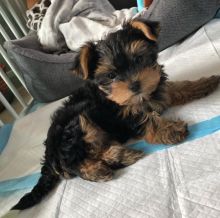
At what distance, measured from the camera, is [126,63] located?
1382mm

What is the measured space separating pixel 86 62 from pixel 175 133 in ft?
1.77

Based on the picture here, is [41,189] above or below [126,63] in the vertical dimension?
below

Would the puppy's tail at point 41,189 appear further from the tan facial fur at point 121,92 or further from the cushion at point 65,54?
the cushion at point 65,54

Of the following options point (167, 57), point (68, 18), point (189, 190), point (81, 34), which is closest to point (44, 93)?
point (81, 34)

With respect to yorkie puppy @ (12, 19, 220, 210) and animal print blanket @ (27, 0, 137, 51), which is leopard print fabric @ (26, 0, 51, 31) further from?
yorkie puppy @ (12, 19, 220, 210)

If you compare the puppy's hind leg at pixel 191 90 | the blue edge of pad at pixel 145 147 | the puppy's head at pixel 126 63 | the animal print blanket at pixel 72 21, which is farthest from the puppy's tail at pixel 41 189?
the animal print blanket at pixel 72 21

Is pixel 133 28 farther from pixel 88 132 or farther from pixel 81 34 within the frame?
pixel 81 34

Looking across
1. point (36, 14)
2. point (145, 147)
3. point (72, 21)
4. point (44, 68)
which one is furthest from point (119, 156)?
point (36, 14)

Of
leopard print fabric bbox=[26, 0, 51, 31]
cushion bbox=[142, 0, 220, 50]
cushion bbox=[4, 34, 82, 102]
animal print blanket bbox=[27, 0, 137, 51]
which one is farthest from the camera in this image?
leopard print fabric bbox=[26, 0, 51, 31]

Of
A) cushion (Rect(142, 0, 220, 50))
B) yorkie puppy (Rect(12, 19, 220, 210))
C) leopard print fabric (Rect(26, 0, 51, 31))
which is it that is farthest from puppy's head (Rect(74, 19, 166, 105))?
leopard print fabric (Rect(26, 0, 51, 31))

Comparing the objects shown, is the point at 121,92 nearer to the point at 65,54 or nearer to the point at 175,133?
the point at 175,133

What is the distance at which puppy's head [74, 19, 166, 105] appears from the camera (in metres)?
1.38

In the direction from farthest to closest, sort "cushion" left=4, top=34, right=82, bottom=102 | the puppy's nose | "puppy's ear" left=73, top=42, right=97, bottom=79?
"cushion" left=4, top=34, right=82, bottom=102, "puppy's ear" left=73, top=42, right=97, bottom=79, the puppy's nose

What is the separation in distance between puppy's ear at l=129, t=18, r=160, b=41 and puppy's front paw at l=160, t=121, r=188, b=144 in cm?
43
